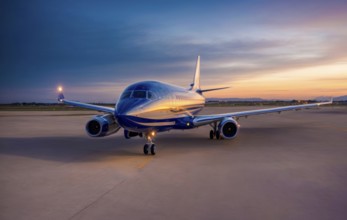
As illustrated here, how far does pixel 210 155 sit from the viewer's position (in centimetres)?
1462

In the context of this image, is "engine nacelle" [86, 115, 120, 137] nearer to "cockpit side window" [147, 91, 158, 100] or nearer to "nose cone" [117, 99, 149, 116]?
"nose cone" [117, 99, 149, 116]

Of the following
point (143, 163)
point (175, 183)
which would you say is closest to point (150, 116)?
point (143, 163)

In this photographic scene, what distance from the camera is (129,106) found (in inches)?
538

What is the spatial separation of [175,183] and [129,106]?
531 centimetres

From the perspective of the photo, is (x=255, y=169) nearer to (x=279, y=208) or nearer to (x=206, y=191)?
(x=206, y=191)

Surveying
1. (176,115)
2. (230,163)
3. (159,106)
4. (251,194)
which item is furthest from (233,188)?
(176,115)

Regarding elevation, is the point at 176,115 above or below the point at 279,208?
above

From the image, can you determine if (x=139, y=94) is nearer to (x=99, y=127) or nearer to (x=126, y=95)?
(x=126, y=95)

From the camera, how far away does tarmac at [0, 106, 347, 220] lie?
22.8 ft

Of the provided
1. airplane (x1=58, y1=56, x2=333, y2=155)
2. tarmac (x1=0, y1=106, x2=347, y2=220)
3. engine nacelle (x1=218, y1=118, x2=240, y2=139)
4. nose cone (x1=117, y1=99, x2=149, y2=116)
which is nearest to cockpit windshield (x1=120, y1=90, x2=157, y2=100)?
airplane (x1=58, y1=56, x2=333, y2=155)

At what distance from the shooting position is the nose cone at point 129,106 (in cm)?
1338

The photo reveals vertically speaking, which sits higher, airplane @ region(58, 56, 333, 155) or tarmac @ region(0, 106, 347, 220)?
airplane @ region(58, 56, 333, 155)

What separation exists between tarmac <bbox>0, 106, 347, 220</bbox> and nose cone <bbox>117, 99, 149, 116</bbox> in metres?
2.16

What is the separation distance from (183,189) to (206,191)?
2.26 ft
